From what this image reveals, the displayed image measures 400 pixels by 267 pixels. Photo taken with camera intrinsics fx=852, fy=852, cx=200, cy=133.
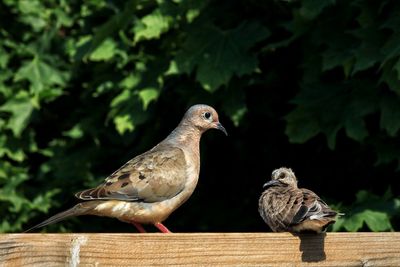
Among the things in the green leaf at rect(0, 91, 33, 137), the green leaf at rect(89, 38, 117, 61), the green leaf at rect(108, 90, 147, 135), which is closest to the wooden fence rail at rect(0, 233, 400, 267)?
the green leaf at rect(108, 90, 147, 135)

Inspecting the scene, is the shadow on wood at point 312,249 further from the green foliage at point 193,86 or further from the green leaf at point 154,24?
the green leaf at point 154,24

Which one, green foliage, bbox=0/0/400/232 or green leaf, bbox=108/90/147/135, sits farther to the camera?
green leaf, bbox=108/90/147/135

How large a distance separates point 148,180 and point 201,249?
193cm

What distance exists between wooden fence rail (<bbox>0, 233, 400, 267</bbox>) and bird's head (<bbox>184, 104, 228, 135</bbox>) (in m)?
2.25

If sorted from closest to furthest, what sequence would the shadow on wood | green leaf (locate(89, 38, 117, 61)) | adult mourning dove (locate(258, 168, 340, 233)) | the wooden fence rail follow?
the wooden fence rail, the shadow on wood, adult mourning dove (locate(258, 168, 340, 233)), green leaf (locate(89, 38, 117, 61))

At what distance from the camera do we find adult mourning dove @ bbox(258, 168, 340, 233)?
11.5ft

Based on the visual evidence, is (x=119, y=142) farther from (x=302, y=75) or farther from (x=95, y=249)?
(x=95, y=249)

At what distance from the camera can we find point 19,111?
7469 mm

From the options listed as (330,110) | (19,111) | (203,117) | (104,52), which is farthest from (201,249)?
(19,111)

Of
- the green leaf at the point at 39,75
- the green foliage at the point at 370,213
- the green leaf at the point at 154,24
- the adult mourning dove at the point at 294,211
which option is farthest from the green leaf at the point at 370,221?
the green leaf at the point at 39,75

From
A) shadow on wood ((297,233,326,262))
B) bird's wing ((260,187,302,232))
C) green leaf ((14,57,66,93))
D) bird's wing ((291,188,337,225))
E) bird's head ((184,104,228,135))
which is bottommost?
green leaf ((14,57,66,93))

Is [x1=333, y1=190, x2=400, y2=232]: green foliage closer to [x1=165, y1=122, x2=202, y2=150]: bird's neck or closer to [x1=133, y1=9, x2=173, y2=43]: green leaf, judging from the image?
[x1=165, y1=122, x2=202, y2=150]: bird's neck

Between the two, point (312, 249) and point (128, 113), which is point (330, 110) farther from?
point (312, 249)

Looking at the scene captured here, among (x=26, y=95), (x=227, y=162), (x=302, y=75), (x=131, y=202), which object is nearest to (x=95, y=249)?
(x=131, y=202)
